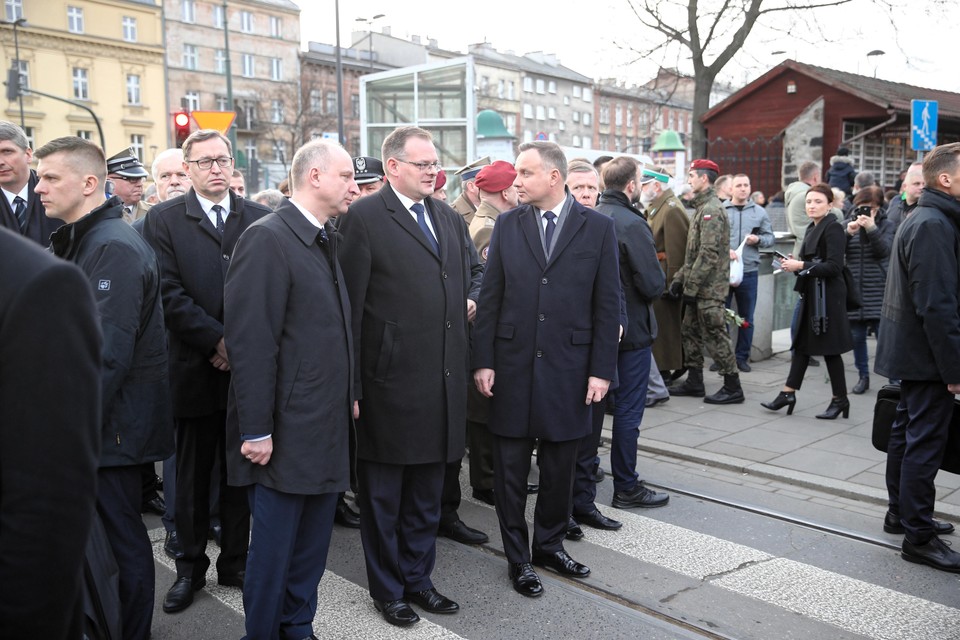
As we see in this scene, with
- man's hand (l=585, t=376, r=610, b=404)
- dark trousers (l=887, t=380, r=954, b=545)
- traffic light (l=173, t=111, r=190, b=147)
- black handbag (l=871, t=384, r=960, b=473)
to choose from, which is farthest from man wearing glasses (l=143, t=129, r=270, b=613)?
traffic light (l=173, t=111, r=190, b=147)

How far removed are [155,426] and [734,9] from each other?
82.4 ft

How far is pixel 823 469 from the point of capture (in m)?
6.11

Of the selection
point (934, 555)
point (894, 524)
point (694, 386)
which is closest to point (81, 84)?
point (694, 386)

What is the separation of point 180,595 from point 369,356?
1.46 m

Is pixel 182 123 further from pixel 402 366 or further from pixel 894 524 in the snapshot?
pixel 894 524

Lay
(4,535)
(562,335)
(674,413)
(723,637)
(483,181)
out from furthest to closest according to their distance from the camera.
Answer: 1. (674,413)
2. (483,181)
3. (562,335)
4. (723,637)
5. (4,535)

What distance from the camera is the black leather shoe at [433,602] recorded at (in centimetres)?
398

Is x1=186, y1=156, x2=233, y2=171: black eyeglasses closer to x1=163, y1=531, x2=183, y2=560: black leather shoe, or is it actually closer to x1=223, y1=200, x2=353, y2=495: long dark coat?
x1=223, y1=200, x2=353, y2=495: long dark coat

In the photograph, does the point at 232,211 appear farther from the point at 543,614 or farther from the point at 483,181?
the point at 543,614

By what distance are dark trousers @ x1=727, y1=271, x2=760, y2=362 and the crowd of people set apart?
4065 millimetres

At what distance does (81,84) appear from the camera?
5831cm

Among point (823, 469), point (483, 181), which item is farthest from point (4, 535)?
point (823, 469)

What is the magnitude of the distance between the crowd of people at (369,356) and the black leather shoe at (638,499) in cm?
2

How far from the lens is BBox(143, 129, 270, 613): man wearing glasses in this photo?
4.11 metres
